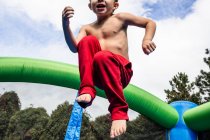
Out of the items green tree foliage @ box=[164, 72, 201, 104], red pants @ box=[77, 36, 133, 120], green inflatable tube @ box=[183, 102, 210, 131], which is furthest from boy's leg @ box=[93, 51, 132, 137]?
green tree foliage @ box=[164, 72, 201, 104]

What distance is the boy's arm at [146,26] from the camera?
5.24 ft

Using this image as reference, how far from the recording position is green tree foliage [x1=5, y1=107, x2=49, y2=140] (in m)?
25.4

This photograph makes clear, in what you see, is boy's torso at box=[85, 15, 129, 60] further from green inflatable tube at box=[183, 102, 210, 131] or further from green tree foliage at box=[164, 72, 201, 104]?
green tree foliage at box=[164, 72, 201, 104]

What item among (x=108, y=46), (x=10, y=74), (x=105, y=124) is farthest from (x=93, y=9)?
(x=105, y=124)

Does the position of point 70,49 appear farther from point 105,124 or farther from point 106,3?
point 105,124

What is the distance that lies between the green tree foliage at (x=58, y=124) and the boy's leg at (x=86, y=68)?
16.8m

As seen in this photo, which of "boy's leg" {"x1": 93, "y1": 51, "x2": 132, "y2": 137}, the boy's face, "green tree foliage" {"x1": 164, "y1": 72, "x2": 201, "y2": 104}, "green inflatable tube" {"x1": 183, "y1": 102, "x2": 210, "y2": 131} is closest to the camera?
"boy's leg" {"x1": 93, "y1": 51, "x2": 132, "y2": 137}

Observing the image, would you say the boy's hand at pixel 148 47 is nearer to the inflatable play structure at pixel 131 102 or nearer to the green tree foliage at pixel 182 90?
the inflatable play structure at pixel 131 102

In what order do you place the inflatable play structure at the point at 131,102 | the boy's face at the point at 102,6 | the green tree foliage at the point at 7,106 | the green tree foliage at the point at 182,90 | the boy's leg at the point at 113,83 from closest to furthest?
the boy's leg at the point at 113,83 < the boy's face at the point at 102,6 < the inflatable play structure at the point at 131,102 < the green tree foliage at the point at 182,90 < the green tree foliage at the point at 7,106

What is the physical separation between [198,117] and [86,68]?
193 inches

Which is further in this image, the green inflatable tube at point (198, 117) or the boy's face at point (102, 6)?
the green inflatable tube at point (198, 117)

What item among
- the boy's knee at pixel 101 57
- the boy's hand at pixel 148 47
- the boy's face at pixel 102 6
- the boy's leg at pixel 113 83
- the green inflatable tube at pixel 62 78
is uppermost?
the green inflatable tube at pixel 62 78

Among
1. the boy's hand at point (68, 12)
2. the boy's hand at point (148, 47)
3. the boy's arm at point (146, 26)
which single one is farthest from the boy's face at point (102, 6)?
the boy's hand at point (148, 47)

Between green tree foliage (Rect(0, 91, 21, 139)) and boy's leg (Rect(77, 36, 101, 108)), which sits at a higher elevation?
green tree foliage (Rect(0, 91, 21, 139))
